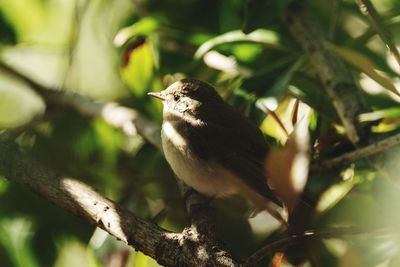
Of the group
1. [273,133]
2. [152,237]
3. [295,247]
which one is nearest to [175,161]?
[273,133]

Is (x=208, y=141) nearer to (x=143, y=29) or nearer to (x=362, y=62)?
(x=143, y=29)

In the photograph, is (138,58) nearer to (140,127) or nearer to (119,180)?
(140,127)

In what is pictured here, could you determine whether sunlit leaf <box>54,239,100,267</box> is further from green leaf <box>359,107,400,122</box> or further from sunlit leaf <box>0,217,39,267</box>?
green leaf <box>359,107,400,122</box>

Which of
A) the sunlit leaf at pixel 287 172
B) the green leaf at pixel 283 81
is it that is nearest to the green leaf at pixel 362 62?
the sunlit leaf at pixel 287 172

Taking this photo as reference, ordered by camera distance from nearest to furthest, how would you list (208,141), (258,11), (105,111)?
(258,11) → (208,141) → (105,111)

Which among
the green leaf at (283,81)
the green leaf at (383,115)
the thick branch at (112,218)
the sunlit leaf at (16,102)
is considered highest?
the green leaf at (383,115)

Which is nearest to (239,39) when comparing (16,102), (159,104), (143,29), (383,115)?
(143,29)

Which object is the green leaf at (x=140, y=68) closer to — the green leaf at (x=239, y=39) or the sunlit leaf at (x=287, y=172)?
the green leaf at (x=239, y=39)

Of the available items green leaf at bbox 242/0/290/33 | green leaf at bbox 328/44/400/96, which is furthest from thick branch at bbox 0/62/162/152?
green leaf at bbox 328/44/400/96
